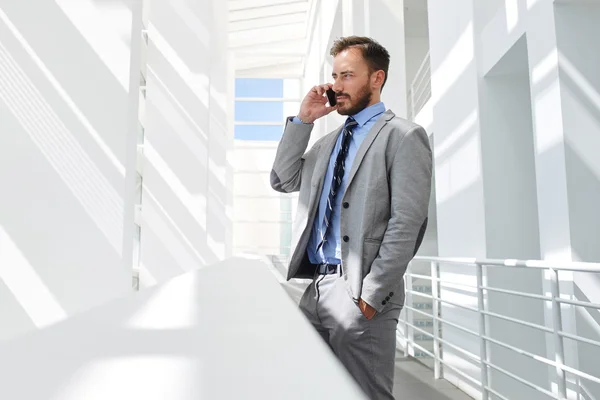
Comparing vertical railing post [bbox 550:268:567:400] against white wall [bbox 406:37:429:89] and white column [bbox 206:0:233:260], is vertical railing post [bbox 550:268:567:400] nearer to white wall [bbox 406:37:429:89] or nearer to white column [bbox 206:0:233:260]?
white column [bbox 206:0:233:260]

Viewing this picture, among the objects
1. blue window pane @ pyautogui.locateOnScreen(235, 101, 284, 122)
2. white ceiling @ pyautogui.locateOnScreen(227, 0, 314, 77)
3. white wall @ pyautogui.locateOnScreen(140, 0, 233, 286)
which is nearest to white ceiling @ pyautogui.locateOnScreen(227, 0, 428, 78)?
white ceiling @ pyautogui.locateOnScreen(227, 0, 314, 77)

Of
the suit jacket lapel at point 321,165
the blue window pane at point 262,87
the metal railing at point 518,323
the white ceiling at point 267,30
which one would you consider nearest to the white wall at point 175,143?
the metal railing at point 518,323

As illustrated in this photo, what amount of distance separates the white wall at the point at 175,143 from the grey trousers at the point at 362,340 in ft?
11.6

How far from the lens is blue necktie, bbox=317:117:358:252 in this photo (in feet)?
4.22

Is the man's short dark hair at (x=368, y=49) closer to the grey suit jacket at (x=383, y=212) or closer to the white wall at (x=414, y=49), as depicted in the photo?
the grey suit jacket at (x=383, y=212)

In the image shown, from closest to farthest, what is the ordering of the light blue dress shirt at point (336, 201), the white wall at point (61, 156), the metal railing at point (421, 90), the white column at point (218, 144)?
the light blue dress shirt at point (336, 201)
the white wall at point (61, 156)
the metal railing at point (421, 90)
the white column at point (218, 144)

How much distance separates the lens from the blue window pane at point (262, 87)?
14.1 m

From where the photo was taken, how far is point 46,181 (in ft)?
5.54

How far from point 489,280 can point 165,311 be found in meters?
2.64

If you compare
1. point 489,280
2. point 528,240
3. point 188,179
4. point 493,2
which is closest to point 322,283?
point 489,280

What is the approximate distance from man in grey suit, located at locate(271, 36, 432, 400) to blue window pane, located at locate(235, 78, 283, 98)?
13.0 m

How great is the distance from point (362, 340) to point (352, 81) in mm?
619

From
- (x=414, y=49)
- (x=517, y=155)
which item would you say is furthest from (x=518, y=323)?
(x=414, y=49)

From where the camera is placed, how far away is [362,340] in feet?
3.85
